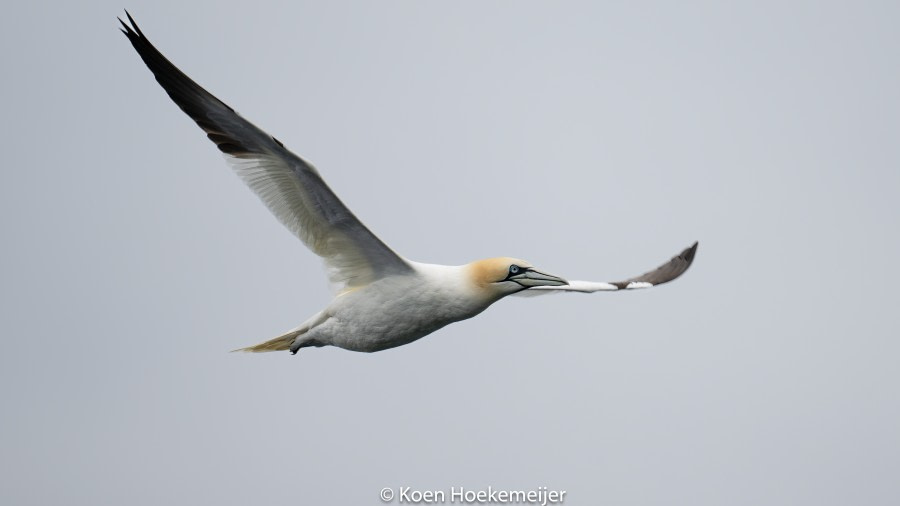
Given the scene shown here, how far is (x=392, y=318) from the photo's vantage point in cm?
1122

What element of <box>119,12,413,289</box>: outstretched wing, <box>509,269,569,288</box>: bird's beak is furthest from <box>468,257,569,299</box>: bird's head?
<box>119,12,413,289</box>: outstretched wing

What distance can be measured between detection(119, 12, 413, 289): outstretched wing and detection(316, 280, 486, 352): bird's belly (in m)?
0.27

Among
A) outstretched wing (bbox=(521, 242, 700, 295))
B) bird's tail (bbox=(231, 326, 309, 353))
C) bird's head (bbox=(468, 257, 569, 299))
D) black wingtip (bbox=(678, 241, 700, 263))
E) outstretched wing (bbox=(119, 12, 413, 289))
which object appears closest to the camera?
outstretched wing (bbox=(119, 12, 413, 289))

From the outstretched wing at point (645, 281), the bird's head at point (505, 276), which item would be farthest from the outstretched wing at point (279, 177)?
the outstretched wing at point (645, 281)

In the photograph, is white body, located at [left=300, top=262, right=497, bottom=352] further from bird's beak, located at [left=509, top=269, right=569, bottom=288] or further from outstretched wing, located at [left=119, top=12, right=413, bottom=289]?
bird's beak, located at [left=509, top=269, right=569, bottom=288]

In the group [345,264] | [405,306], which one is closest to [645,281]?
[405,306]

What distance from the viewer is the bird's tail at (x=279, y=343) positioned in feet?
39.5

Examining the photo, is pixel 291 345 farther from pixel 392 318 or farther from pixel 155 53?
pixel 155 53

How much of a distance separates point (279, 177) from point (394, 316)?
1.71 meters

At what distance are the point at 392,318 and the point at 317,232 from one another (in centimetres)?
109

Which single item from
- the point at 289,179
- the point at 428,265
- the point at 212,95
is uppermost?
the point at 212,95

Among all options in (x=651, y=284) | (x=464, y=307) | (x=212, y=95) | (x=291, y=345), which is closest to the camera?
(x=212, y=95)

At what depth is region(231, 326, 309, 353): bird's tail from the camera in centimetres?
1203

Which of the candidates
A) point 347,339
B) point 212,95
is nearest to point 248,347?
point 347,339
